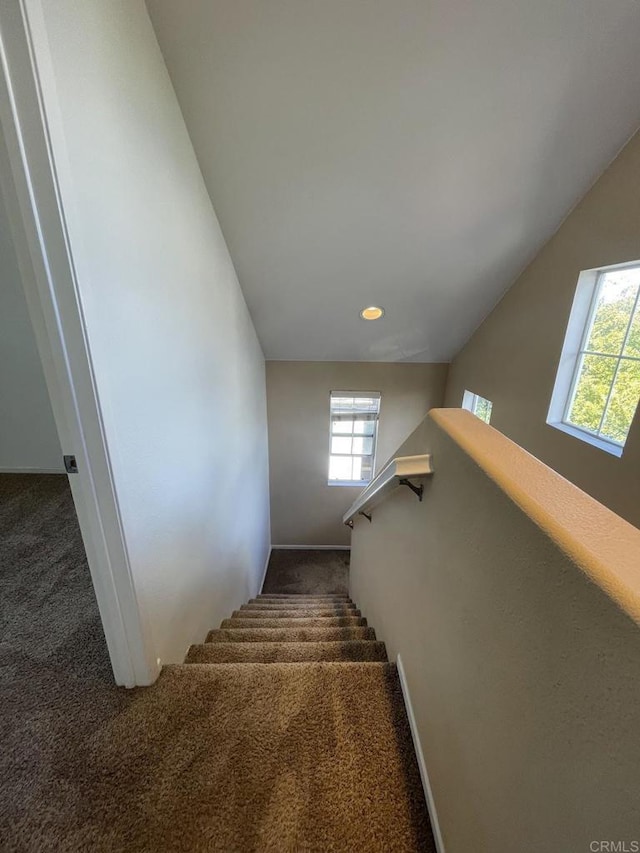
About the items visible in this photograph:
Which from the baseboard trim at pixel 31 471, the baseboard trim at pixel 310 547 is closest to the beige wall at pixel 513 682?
the baseboard trim at pixel 31 471

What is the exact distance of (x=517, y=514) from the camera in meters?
0.59

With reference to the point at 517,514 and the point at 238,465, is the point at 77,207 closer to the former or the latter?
the point at 517,514

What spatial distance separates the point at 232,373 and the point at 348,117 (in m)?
1.58

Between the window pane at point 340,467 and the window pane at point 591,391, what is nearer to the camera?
the window pane at point 591,391

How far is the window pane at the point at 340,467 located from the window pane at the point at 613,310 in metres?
3.04

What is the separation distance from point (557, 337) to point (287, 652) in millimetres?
2579

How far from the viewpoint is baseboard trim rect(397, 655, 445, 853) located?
0.81 meters

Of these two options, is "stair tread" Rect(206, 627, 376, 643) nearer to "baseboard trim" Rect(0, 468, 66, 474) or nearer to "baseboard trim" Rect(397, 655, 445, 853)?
"baseboard trim" Rect(397, 655, 445, 853)

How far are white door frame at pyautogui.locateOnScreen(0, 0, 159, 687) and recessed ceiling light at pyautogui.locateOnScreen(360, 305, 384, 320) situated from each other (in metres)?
2.63

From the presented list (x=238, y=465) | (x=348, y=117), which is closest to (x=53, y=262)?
(x=348, y=117)

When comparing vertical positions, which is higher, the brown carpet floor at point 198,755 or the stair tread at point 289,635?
the brown carpet floor at point 198,755

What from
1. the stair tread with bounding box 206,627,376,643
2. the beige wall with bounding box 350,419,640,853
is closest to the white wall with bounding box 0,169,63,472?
the stair tread with bounding box 206,627,376,643

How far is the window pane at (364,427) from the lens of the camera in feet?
14.8

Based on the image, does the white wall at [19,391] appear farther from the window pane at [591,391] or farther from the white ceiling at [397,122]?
the window pane at [591,391]
